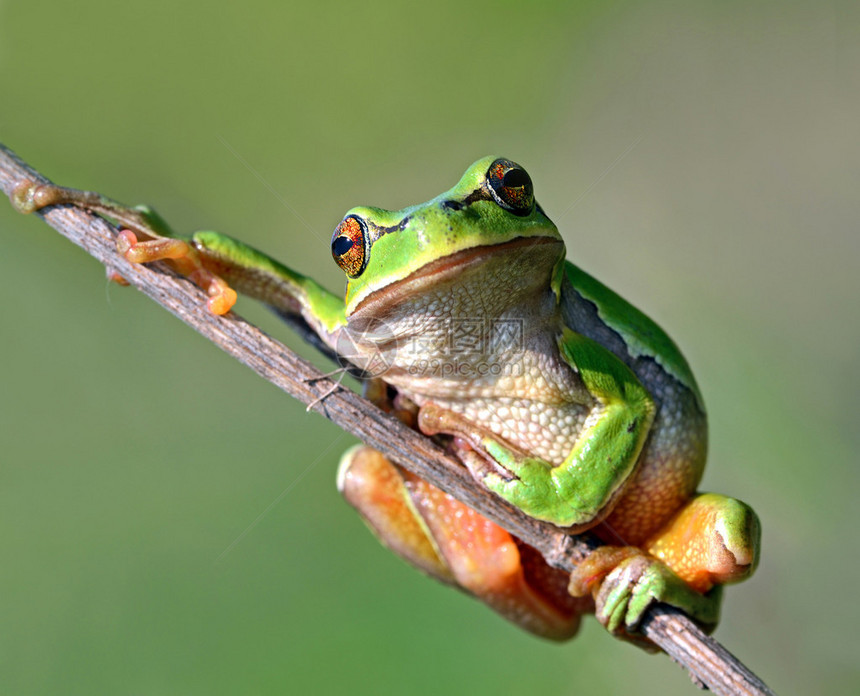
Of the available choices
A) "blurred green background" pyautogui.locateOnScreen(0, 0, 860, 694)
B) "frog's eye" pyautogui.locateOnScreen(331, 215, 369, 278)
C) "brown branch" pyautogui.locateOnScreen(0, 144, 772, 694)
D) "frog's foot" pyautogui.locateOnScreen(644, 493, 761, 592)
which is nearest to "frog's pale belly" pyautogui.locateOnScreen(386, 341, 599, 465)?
"brown branch" pyautogui.locateOnScreen(0, 144, 772, 694)

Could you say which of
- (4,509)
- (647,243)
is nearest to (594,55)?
(647,243)

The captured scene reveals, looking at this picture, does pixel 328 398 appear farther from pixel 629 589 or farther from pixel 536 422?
pixel 629 589

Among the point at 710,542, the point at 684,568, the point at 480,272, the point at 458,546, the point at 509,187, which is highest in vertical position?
the point at 509,187

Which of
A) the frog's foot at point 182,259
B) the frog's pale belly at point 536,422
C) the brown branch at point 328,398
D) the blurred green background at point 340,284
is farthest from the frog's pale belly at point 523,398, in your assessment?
the blurred green background at point 340,284

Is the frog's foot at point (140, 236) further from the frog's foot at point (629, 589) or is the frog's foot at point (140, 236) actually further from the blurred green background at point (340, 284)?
the blurred green background at point (340, 284)

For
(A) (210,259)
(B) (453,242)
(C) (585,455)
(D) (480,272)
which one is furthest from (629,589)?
(A) (210,259)

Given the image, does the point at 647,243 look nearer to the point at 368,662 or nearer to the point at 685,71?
→ the point at 685,71
